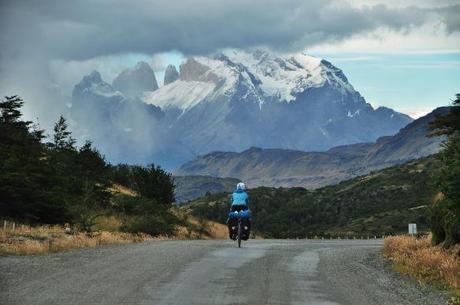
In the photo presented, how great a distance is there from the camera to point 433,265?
18.3 meters

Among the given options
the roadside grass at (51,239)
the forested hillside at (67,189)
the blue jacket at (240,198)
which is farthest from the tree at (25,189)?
the blue jacket at (240,198)

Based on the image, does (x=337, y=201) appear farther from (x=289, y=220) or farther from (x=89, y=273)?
(x=89, y=273)

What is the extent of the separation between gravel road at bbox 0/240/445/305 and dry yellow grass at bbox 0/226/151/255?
105 cm

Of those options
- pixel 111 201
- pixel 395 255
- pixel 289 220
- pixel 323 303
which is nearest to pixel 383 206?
pixel 289 220

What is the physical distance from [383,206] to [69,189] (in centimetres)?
14031

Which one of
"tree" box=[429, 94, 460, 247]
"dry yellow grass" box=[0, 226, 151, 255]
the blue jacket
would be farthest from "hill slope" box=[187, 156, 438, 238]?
"dry yellow grass" box=[0, 226, 151, 255]

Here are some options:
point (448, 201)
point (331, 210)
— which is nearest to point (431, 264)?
point (448, 201)

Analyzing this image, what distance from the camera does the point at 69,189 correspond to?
43.0 metres

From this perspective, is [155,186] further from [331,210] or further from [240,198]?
[331,210]

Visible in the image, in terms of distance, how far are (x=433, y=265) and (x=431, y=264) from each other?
0.32 ft

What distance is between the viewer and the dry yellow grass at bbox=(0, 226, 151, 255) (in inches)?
795

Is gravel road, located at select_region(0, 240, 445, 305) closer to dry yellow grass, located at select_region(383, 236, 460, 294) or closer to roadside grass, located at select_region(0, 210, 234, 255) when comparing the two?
dry yellow grass, located at select_region(383, 236, 460, 294)

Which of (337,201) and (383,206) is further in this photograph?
(337,201)

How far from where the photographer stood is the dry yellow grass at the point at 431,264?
645 inches
